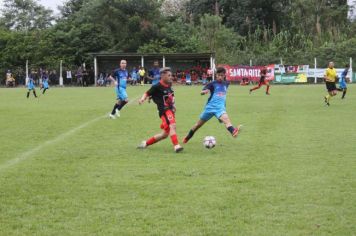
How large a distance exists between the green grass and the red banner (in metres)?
33.4

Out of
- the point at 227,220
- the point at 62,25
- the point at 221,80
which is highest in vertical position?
the point at 62,25

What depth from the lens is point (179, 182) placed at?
811cm

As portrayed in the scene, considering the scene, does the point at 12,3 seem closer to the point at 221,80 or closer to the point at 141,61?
the point at 141,61

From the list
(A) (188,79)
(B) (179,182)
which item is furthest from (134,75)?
(B) (179,182)

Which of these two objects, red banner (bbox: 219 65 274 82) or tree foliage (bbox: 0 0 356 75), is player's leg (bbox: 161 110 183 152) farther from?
tree foliage (bbox: 0 0 356 75)

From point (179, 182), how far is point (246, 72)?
136 feet

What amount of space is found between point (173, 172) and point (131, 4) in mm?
52487

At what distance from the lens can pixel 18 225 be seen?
6109 mm

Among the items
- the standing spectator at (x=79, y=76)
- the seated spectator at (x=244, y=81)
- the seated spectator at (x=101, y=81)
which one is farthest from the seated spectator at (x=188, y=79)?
the standing spectator at (x=79, y=76)

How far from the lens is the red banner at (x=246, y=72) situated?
48.4m

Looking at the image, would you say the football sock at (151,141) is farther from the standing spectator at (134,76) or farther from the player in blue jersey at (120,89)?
the standing spectator at (134,76)

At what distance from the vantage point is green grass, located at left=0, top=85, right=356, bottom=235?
Answer: 20.0 ft

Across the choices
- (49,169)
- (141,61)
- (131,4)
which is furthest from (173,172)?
(131,4)

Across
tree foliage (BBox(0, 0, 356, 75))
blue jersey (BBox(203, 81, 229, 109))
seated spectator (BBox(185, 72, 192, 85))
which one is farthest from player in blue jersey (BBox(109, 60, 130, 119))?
tree foliage (BBox(0, 0, 356, 75))
